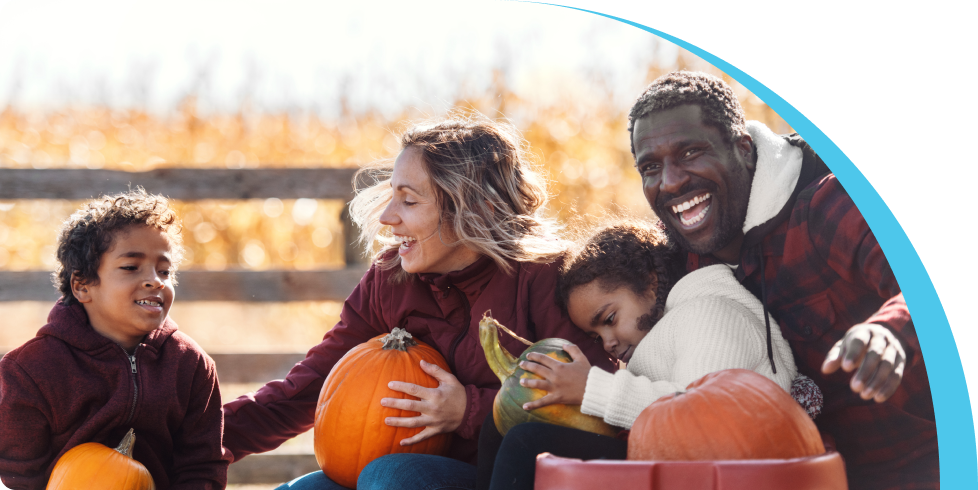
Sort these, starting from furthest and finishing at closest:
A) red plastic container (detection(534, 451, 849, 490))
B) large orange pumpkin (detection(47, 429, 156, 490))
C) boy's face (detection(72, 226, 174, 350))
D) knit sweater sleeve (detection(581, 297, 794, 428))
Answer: boy's face (detection(72, 226, 174, 350))
large orange pumpkin (detection(47, 429, 156, 490))
knit sweater sleeve (detection(581, 297, 794, 428))
red plastic container (detection(534, 451, 849, 490))

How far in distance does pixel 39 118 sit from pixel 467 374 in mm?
2921

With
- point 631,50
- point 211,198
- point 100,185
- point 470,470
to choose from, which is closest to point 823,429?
point 470,470

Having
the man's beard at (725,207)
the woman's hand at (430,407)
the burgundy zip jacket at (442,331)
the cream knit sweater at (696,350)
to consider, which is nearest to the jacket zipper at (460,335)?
the burgundy zip jacket at (442,331)

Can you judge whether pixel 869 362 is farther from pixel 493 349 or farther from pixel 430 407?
pixel 430 407

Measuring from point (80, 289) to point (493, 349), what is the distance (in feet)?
3.26

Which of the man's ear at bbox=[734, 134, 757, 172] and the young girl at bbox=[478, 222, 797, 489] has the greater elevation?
the man's ear at bbox=[734, 134, 757, 172]

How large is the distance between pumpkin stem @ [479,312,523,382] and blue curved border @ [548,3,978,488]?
31.4 inches

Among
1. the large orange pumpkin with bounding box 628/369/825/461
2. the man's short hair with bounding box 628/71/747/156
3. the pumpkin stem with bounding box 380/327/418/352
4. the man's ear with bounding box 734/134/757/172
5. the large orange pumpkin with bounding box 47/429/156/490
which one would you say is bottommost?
the large orange pumpkin with bounding box 47/429/156/490

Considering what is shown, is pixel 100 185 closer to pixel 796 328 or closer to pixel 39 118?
pixel 39 118

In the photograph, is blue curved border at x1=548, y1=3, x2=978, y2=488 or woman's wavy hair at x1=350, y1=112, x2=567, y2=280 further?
woman's wavy hair at x1=350, y1=112, x2=567, y2=280

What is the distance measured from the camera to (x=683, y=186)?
1504 mm

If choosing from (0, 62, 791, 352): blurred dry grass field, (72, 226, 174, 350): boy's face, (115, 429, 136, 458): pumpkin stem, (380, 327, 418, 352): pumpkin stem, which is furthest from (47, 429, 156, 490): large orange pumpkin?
(0, 62, 791, 352): blurred dry grass field

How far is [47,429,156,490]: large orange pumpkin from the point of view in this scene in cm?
159

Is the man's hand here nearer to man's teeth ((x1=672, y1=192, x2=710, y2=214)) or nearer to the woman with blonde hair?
man's teeth ((x1=672, y1=192, x2=710, y2=214))
